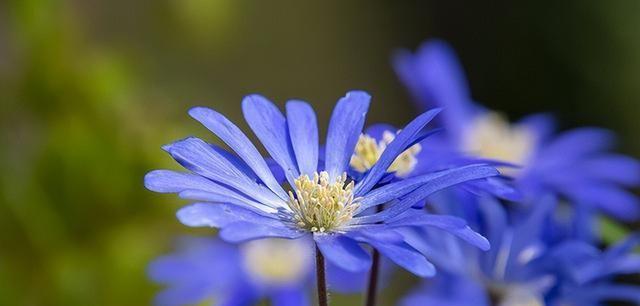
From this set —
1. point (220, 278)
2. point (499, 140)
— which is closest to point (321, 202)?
point (220, 278)

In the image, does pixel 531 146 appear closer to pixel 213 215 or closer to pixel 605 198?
pixel 605 198

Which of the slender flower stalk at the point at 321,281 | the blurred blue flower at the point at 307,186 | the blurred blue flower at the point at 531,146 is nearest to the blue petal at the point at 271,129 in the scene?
the blurred blue flower at the point at 307,186

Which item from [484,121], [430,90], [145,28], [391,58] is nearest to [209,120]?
[430,90]

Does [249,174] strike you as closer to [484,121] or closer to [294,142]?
[294,142]

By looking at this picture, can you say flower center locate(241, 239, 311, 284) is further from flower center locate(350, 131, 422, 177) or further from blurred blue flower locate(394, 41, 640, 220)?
flower center locate(350, 131, 422, 177)

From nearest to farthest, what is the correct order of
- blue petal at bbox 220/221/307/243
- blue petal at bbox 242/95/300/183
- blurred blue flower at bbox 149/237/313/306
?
blue petal at bbox 220/221/307/243 < blue petal at bbox 242/95/300/183 < blurred blue flower at bbox 149/237/313/306

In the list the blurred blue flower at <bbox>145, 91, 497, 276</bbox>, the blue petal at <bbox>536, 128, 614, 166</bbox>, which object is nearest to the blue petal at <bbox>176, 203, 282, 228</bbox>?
the blurred blue flower at <bbox>145, 91, 497, 276</bbox>

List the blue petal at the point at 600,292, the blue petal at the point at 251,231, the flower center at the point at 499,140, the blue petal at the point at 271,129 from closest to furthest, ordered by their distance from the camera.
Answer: the blue petal at the point at 251,231 < the blue petal at the point at 271,129 < the blue petal at the point at 600,292 < the flower center at the point at 499,140

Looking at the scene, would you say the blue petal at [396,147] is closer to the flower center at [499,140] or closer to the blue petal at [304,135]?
the blue petal at [304,135]
